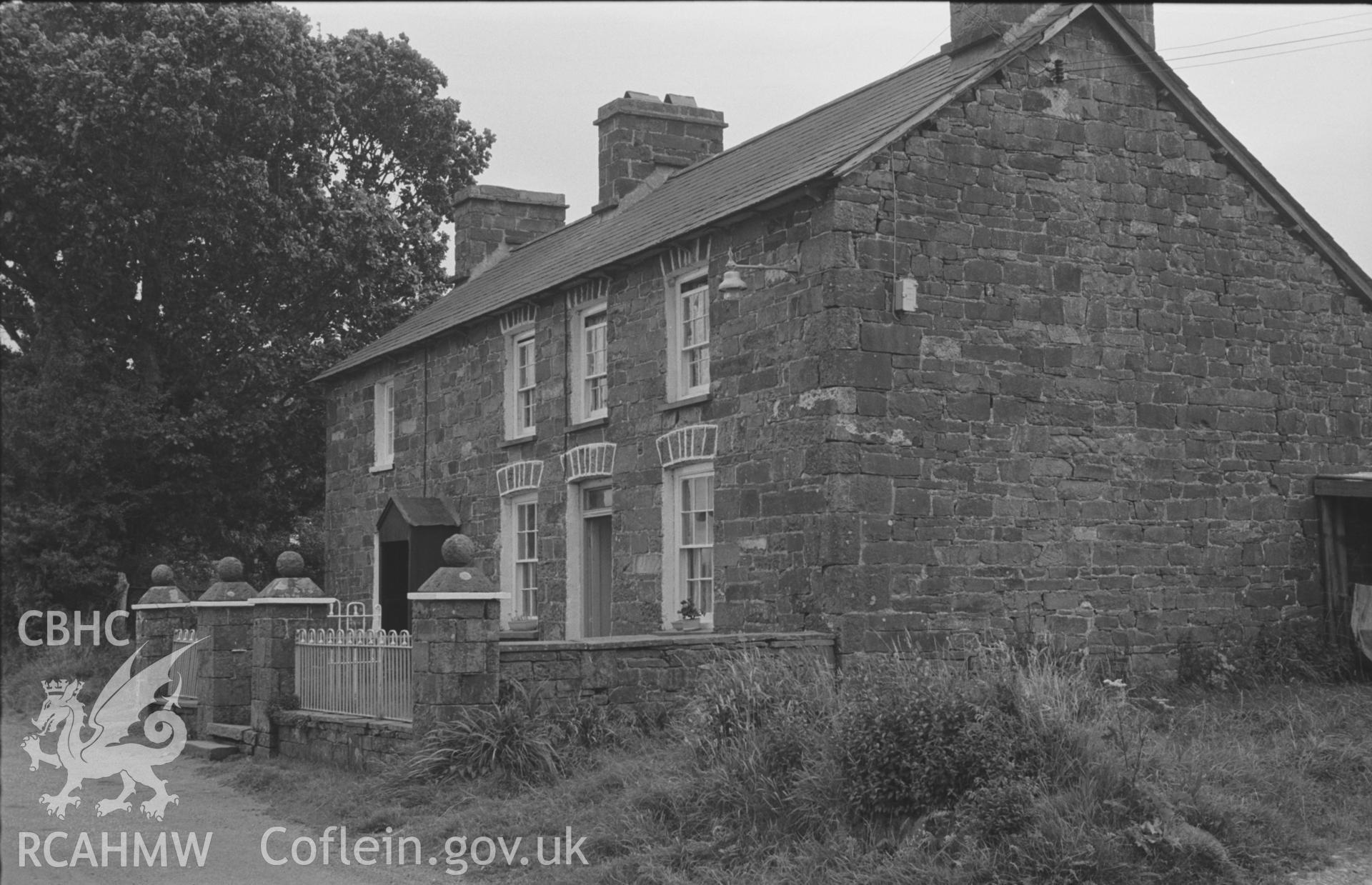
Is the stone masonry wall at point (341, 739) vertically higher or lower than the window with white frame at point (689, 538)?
lower

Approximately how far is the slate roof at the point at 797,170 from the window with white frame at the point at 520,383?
588 mm

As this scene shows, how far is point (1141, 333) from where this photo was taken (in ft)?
54.1

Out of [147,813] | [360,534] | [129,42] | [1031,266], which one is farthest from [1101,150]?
[129,42]

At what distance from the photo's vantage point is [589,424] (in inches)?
750

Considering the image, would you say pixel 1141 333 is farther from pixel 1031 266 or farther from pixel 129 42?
pixel 129 42

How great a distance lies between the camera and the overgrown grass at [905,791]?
342 inches

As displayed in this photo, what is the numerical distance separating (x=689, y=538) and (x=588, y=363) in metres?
3.57

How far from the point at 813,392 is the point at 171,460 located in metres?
17.8

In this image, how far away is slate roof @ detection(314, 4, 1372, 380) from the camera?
15.6 meters

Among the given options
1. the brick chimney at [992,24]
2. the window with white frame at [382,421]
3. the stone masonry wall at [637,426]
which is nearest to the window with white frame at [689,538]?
the stone masonry wall at [637,426]

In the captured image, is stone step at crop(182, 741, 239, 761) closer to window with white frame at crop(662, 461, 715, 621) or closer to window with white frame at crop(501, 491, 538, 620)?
window with white frame at crop(662, 461, 715, 621)

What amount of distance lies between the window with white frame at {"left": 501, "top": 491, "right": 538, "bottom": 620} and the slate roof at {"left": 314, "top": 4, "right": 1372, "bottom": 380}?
112 inches

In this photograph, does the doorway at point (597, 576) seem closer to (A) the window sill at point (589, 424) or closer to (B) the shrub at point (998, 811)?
(A) the window sill at point (589, 424)

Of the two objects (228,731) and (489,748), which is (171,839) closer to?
(489,748)
